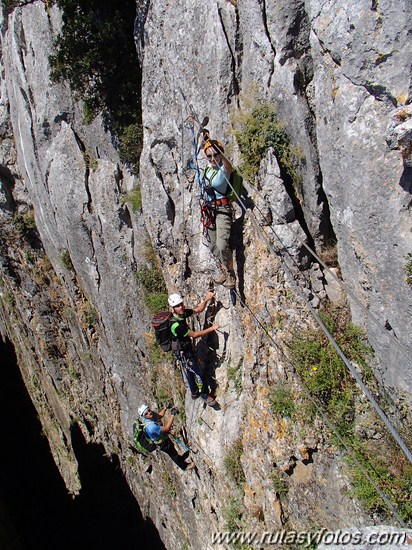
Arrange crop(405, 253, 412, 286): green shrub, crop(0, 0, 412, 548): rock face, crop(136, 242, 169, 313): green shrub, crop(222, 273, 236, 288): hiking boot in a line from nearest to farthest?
crop(405, 253, 412, 286): green shrub → crop(0, 0, 412, 548): rock face → crop(222, 273, 236, 288): hiking boot → crop(136, 242, 169, 313): green shrub

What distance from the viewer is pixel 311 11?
21.3 ft

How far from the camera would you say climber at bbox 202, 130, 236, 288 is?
7.68 m

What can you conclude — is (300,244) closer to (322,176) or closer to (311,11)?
(322,176)

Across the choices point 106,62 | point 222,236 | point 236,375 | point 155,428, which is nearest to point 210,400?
point 236,375

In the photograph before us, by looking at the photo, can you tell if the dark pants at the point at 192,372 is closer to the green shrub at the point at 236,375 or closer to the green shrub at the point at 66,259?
the green shrub at the point at 236,375

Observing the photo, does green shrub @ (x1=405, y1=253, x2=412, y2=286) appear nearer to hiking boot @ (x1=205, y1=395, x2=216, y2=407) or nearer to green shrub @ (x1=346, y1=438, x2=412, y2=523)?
green shrub @ (x1=346, y1=438, x2=412, y2=523)

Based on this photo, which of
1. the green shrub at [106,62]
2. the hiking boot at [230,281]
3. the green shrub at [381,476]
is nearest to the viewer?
the green shrub at [381,476]

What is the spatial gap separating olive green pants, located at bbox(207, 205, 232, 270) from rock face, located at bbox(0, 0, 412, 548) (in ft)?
1.11

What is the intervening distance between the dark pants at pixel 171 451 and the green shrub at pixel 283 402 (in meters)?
4.46

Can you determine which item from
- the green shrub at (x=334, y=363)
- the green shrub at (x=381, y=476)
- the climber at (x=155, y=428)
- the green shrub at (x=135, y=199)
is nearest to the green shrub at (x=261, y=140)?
the green shrub at (x=334, y=363)

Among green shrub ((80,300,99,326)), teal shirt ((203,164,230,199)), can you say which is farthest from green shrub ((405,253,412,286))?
green shrub ((80,300,99,326))

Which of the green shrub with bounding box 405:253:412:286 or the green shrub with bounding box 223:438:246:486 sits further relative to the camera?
the green shrub with bounding box 223:438:246:486

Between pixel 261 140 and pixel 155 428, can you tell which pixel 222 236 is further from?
pixel 155 428

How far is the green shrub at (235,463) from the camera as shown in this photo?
9906mm
